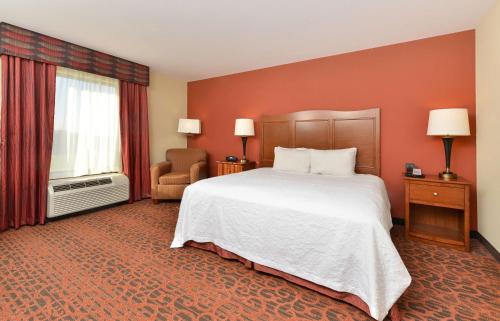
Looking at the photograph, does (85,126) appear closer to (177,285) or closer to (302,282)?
(177,285)

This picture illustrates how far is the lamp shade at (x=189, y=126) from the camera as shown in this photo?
471 cm

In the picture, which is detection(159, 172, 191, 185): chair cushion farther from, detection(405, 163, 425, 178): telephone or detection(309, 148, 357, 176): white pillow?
detection(405, 163, 425, 178): telephone

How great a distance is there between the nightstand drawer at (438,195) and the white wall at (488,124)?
28cm

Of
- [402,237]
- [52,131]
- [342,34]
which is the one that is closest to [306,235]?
[402,237]

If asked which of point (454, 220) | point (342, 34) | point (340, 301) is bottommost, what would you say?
point (340, 301)

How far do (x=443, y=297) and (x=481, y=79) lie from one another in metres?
2.33

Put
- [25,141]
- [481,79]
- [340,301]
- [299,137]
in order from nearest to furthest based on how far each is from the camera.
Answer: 1. [340,301]
2. [481,79]
3. [25,141]
4. [299,137]

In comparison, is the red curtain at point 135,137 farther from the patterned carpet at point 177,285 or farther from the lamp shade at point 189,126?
the patterned carpet at point 177,285

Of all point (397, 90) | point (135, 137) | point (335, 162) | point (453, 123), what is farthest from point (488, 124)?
point (135, 137)

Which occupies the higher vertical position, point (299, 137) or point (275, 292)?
point (299, 137)

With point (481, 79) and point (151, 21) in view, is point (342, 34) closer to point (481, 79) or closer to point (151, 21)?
point (481, 79)

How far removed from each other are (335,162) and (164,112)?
3.48 metres

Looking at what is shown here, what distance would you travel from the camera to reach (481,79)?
255 cm

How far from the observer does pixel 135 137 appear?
4.20 metres
